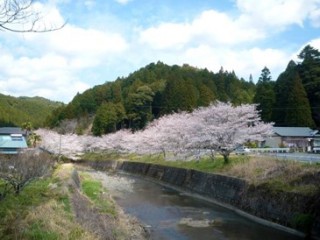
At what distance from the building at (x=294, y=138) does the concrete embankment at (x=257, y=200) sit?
18.2m

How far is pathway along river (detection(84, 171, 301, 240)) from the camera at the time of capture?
17.4 m

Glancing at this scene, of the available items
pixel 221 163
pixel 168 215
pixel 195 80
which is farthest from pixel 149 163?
pixel 195 80

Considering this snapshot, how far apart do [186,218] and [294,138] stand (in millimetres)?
32363

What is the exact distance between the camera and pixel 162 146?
4600 centimetres

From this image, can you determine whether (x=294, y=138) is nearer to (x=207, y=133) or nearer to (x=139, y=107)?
(x=207, y=133)

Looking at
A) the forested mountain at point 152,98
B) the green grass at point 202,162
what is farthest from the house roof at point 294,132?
the green grass at point 202,162

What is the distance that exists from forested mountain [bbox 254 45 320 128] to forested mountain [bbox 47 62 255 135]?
8.78 metres

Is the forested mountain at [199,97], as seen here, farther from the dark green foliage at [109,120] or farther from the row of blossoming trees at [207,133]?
the row of blossoming trees at [207,133]

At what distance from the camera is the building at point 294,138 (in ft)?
156

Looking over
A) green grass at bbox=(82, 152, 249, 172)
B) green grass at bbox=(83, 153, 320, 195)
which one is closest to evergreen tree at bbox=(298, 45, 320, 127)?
green grass at bbox=(82, 152, 249, 172)

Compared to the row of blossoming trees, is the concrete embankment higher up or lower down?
lower down

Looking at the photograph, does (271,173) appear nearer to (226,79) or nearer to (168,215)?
(168,215)

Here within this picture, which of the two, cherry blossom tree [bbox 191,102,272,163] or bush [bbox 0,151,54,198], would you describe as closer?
bush [bbox 0,151,54,198]

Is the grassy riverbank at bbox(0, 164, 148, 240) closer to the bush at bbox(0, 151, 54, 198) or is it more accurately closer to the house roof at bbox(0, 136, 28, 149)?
the bush at bbox(0, 151, 54, 198)
